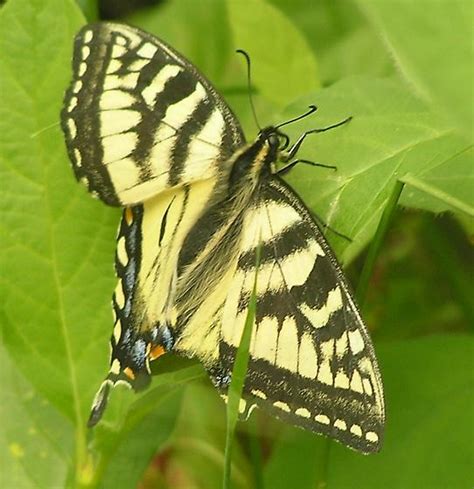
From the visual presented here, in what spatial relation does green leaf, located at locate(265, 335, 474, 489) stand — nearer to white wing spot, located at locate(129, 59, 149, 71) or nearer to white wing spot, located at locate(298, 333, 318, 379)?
white wing spot, located at locate(298, 333, 318, 379)

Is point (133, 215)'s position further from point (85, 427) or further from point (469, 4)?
point (469, 4)

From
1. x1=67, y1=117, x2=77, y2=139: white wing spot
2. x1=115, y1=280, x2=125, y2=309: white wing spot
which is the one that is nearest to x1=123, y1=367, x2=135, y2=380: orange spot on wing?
x1=115, y1=280, x2=125, y2=309: white wing spot

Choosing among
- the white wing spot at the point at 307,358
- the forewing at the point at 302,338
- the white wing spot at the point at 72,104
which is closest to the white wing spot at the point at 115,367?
the forewing at the point at 302,338

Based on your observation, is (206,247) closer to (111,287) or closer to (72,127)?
(111,287)

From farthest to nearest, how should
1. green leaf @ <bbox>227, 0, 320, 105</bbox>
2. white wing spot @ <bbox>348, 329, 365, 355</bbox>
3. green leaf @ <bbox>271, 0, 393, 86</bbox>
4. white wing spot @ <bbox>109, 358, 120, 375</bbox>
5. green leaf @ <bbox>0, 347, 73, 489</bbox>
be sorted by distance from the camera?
1. green leaf @ <bbox>271, 0, 393, 86</bbox>
2. green leaf @ <bbox>227, 0, 320, 105</bbox>
3. green leaf @ <bbox>0, 347, 73, 489</bbox>
4. white wing spot @ <bbox>109, 358, 120, 375</bbox>
5. white wing spot @ <bbox>348, 329, 365, 355</bbox>

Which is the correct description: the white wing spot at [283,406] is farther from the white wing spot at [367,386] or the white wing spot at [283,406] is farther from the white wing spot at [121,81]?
the white wing spot at [121,81]

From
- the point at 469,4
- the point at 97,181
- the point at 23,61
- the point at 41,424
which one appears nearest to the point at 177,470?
the point at 41,424

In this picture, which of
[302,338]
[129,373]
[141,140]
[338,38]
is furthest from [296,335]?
[338,38]
